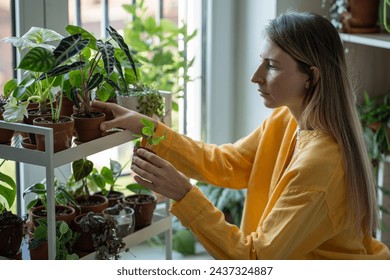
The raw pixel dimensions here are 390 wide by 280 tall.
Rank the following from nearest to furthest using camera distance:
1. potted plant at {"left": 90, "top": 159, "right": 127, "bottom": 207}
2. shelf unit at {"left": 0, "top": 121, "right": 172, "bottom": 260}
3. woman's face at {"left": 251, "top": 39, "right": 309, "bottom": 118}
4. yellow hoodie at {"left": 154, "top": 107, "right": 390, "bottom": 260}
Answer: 1. shelf unit at {"left": 0, "top": 121, "right": 172, "bottom": 260}
2. yellow hoodie at {"left": 154, "top": 107, "right": 390, "bottom": 260}
3. woman's face at {"left": 251, "top": 39, "right": 309, "bottom": 118}
4. potted plant at {"left": 90, "top": 159, "right": 127, "bottom": 207}

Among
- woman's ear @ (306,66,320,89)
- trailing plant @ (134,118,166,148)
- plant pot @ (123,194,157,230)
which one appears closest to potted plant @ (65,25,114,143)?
trailing plant @ (134,118,166,148)

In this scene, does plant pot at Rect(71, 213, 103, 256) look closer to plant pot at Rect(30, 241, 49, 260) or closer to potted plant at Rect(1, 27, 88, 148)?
plant pot at Rect(30, 241, 49, 260)

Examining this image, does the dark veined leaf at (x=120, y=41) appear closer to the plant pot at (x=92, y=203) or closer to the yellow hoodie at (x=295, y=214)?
the yellow hoodie at (x=295, y=214)

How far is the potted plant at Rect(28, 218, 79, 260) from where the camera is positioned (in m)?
2.04

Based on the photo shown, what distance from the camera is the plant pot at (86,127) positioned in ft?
6.64

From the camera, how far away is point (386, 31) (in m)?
2.87

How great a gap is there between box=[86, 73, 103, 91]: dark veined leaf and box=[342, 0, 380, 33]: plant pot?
1.13 m

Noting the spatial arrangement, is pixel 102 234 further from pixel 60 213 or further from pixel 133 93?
pixel 133 93

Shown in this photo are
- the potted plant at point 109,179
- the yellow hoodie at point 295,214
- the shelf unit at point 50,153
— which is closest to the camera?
the shelf unit at point 50,153

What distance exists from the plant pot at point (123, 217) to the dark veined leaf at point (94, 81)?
410mm

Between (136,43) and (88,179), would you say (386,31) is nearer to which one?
(136,43)

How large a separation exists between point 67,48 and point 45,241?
49cm

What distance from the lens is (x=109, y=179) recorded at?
235 centimetres

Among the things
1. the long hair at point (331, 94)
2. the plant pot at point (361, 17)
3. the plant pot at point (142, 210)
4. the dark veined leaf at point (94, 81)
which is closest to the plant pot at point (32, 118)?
the dark veined leaf at point (94, 81)
